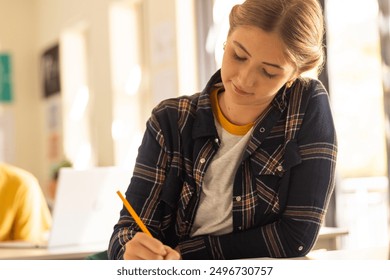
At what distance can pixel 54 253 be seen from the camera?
54.1 inches

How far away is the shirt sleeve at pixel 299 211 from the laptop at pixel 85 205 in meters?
0.60

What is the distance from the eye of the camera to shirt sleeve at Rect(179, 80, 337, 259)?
82cm

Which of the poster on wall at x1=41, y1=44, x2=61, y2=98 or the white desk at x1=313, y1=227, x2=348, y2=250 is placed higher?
the poster on wall at x1=41, y1=44, x2=61, y2=98

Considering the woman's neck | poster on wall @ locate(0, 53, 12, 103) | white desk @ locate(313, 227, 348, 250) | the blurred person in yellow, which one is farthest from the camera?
the blurred person in yellow

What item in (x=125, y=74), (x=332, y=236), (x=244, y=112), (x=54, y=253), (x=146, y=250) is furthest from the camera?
(x=125, y=74)

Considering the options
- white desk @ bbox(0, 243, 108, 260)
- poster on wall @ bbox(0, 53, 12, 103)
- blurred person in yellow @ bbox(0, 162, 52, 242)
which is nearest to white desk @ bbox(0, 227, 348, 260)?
white desk @ bbox(0, 243, 108, 260)

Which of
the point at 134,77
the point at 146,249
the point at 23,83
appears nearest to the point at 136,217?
the point at 146,249

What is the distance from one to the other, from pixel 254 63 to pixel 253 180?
0.47 feet

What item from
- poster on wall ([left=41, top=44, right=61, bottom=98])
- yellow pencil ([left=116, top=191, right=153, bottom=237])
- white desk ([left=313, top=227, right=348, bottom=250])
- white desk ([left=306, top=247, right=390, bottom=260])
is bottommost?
white desk ([left=313, top=227, right=348, bottom=250])

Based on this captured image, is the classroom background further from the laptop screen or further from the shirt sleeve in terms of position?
the shirt sleeve

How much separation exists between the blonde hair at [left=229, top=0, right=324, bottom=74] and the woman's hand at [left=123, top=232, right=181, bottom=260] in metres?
0.25

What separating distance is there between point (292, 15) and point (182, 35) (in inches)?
22.7

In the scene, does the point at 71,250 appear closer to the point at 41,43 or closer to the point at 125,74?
the point at 41,43

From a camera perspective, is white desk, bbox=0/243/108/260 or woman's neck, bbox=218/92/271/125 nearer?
woman's neck, bbox=218/92/271/125
